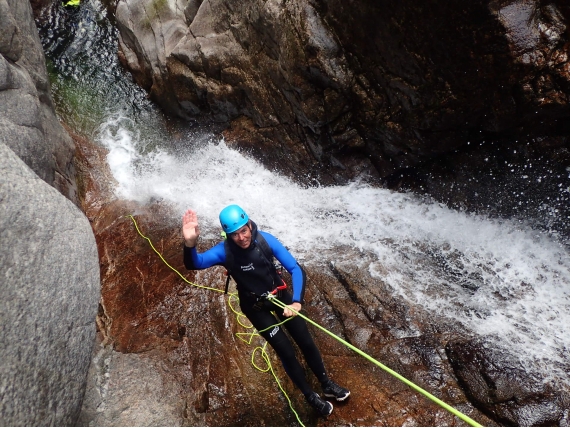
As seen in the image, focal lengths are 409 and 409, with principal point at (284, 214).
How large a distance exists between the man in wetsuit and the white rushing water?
200cm

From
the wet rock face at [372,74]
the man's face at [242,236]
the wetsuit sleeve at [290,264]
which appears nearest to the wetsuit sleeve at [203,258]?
the man's face at [242,236]

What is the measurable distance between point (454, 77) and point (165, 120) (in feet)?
26.9

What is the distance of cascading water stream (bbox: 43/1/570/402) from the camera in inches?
207

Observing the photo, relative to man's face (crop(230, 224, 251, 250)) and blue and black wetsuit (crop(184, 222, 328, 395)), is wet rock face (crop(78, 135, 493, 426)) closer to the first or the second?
blue and black wetsuit (crop(184, 222, 328, 395))

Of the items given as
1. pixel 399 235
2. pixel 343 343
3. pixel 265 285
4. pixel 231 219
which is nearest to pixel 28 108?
pixel 231 219

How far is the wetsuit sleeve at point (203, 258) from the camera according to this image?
3.84 metres

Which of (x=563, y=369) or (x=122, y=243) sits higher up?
(x=563, y=369)

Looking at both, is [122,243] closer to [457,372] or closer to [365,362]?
[365,362]

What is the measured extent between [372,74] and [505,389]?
4.73 metres

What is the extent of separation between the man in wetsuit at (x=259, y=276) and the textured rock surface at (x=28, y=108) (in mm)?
3310

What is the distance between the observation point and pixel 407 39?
5.82m

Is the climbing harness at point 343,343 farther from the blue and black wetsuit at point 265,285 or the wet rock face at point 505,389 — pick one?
the wet rock face at point 505,389

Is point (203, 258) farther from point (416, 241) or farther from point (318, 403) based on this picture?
point (416, 241)

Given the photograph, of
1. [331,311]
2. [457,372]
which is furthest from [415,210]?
[457,372]
